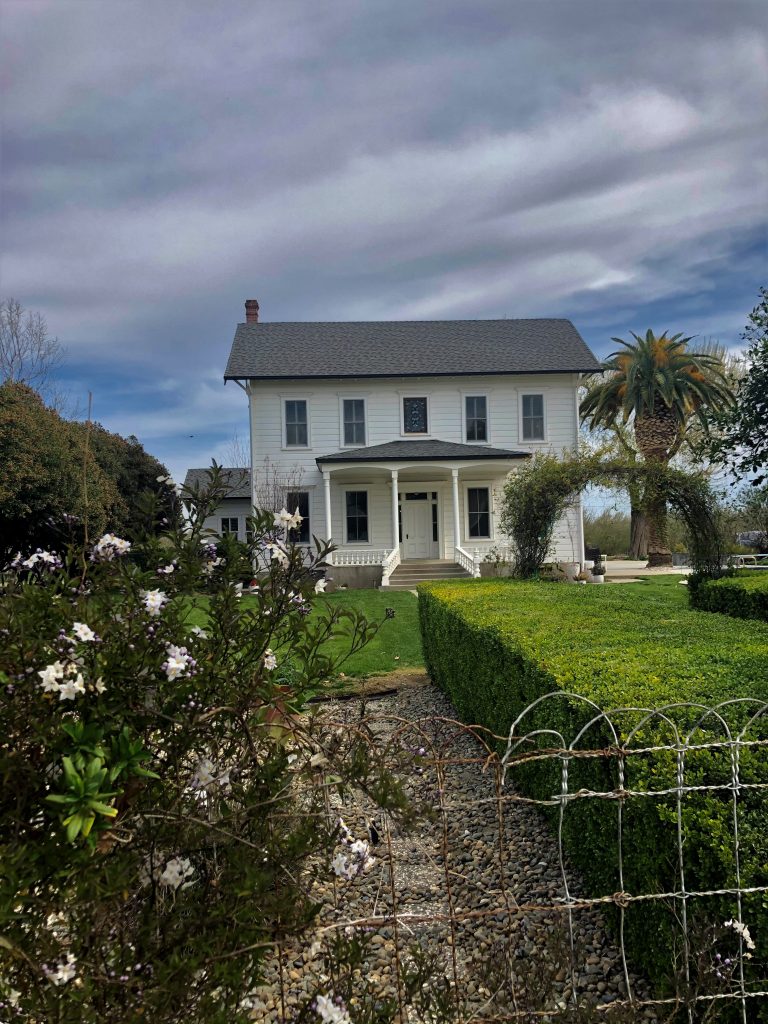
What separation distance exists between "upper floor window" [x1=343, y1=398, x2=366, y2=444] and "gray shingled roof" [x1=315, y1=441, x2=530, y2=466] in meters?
0.55

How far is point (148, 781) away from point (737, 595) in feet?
33.1

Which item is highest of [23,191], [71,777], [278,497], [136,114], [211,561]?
[23,191]

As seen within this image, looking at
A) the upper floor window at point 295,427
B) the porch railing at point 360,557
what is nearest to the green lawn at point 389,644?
the porch railing at point 360,557

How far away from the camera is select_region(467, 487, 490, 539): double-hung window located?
82.0ft

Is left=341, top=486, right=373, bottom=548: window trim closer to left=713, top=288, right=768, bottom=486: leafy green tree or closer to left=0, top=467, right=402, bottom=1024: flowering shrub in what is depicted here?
left=713, top=288, right=768, bottom=486: leafy green tree

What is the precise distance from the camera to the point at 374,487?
25062 mm

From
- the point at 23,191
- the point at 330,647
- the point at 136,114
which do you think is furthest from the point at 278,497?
the point at 136,114

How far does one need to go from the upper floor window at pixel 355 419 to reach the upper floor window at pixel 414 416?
1.55m

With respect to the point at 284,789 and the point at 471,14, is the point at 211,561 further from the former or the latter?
the point at 471,14

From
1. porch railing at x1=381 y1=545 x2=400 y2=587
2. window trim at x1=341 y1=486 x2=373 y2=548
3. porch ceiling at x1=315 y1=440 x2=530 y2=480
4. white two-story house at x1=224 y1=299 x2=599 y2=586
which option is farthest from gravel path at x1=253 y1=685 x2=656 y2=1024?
white two-story house at x1=224 y1=299 x2=599 y2=586

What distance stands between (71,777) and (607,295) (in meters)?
32.6

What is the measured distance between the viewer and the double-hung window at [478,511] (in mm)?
25000

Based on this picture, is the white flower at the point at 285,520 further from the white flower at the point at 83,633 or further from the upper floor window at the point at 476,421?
the upper floor window at the point at 476,421

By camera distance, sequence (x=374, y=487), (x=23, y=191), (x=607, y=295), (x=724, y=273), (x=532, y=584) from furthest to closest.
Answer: (x=607, y=295)
(x=374, y=487)
(x=724, y=273)
(x=532, y=584)
(x=23, y=191)
